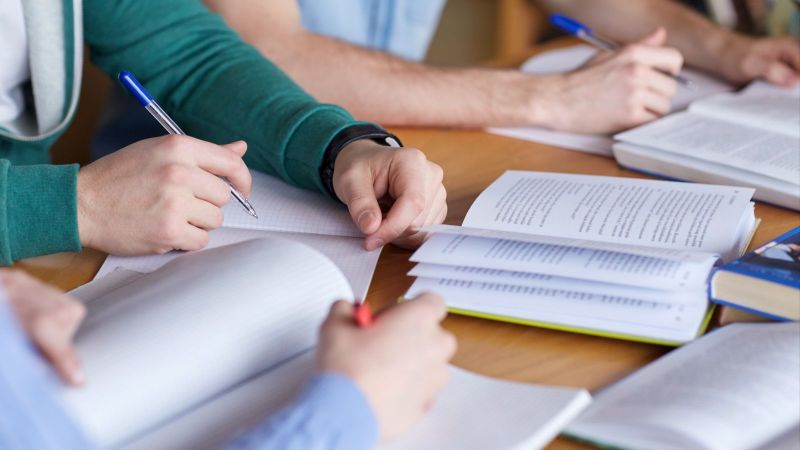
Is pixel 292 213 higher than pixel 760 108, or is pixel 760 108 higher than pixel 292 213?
pixel 760 108

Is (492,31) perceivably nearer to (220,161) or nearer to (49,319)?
(220,161)

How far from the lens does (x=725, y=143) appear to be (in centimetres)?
114

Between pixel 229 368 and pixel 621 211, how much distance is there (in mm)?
441

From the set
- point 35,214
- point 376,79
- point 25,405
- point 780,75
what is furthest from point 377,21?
point 25,405

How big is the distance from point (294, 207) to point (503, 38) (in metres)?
1.66

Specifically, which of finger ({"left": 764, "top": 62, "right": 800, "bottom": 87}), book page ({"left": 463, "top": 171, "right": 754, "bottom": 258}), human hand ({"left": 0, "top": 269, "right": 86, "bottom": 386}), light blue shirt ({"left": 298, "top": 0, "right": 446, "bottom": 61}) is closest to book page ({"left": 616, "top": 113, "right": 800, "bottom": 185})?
book page ({"left": 463, "top": 171, "right": 754, "bottom": 258})

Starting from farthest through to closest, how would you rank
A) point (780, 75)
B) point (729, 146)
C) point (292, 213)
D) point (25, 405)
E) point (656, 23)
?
point (656, 23)
point (780, 75)
point (729, 146)
point (292, 213)
point (25, 405)

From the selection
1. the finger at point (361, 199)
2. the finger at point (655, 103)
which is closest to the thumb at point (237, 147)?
the finger at point (361, 199)

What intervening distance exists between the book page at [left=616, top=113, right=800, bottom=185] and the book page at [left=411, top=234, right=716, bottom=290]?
325mm

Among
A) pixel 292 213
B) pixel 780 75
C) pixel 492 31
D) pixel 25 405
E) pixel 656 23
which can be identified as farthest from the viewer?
pixel 492 31

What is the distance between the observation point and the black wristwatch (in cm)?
102

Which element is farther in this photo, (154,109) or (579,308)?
(154,109)

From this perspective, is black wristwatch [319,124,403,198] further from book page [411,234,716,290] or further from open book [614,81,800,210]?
open book [614,81,800,210]

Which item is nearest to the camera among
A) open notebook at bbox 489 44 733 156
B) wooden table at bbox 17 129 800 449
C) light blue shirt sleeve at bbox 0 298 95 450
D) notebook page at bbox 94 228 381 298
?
light blue shirt sleeve at bbox 0 298 95 450
